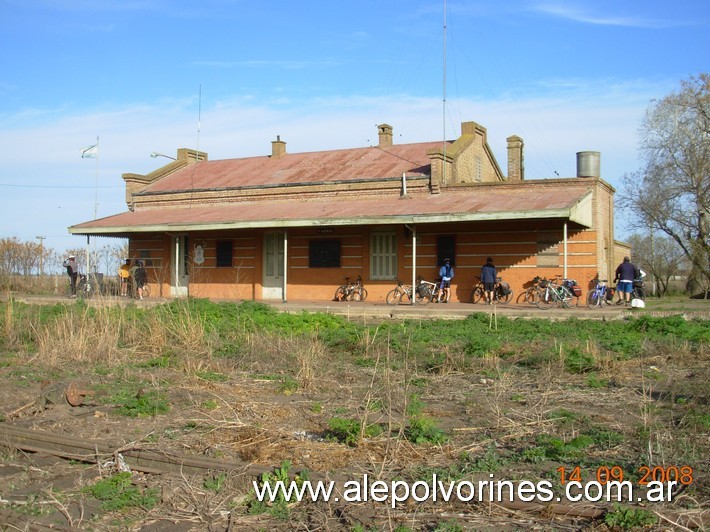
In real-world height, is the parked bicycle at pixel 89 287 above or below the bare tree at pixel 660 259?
below

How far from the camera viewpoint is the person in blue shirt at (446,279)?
23.0 m

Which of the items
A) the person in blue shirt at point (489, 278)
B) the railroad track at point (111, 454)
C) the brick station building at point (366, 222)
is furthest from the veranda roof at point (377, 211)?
the railroad track at point (111, 454)

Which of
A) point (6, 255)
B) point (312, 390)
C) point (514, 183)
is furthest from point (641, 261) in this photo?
point (312, 390)

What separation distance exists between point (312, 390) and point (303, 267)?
642 inches

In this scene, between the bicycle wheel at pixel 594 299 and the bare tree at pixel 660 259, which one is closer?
the bicycle wheel at pixel 594 299

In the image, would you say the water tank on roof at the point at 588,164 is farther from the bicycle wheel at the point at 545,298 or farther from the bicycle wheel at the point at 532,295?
the bicycle wheel at the point at 545,298

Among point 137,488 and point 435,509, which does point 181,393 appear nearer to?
point 137,488

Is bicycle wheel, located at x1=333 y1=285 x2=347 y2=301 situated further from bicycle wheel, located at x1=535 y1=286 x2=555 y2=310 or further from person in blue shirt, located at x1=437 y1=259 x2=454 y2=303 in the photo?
bicycle wheel, located at x1=535 y1=286 x2=555 y2=310

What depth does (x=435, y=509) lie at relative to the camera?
5.27 m

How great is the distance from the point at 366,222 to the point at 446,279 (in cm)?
305

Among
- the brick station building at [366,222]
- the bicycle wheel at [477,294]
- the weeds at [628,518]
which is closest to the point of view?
the weeds at [628,518]
